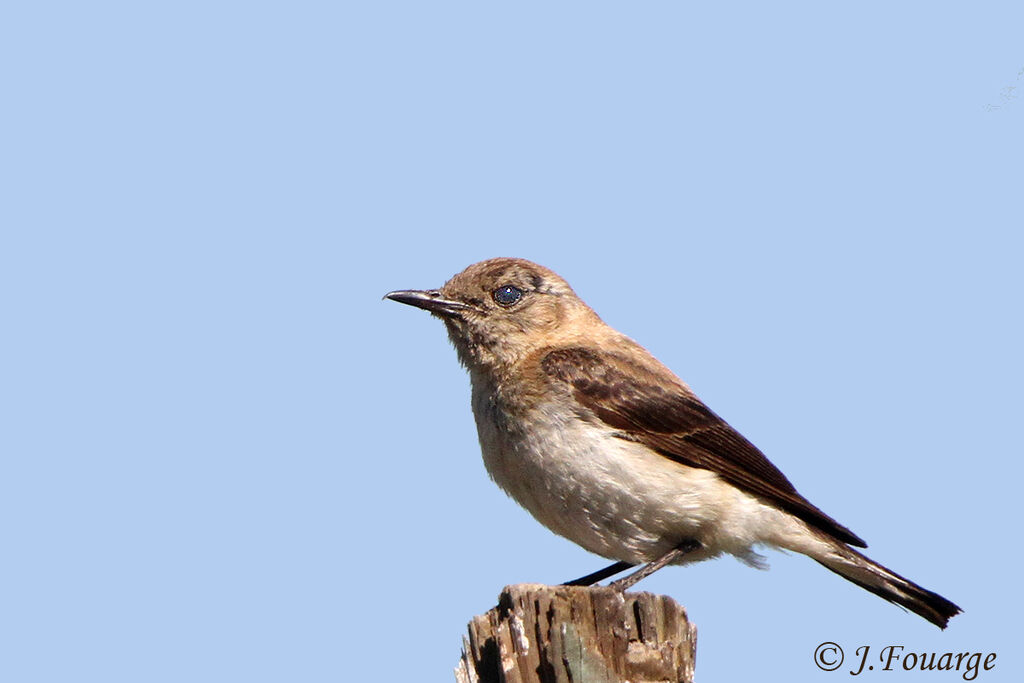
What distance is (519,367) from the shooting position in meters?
9.17

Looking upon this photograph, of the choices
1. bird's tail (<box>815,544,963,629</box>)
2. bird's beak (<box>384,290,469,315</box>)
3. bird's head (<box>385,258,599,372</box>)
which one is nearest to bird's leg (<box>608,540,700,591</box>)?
bird's tail (<box>815,544,963,629</box>)

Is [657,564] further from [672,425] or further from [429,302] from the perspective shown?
[429,302]

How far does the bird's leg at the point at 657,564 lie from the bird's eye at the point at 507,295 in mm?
2340

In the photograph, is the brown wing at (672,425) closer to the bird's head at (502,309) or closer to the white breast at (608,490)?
the white breast at (608,490)

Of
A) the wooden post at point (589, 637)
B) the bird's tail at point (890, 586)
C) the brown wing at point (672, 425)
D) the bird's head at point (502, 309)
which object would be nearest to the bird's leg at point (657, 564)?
the brown wing at point (672, 425)

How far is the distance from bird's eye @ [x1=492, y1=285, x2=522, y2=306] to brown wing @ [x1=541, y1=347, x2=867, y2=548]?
2.48 feet

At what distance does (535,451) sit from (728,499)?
1382 millimetres

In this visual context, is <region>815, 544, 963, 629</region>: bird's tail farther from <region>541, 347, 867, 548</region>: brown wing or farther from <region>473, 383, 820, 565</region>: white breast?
<region>473, 383, 820, 565</region>: white breast

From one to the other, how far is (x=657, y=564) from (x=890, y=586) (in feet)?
6.12

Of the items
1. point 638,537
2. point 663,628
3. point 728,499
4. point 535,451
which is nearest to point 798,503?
point 728,499

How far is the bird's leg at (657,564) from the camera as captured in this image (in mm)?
8454

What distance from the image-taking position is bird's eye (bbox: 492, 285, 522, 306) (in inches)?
388

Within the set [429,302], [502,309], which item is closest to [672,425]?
[502,309]

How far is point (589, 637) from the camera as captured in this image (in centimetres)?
602
